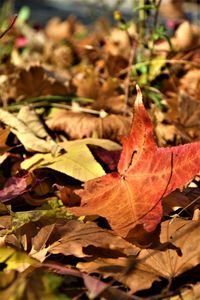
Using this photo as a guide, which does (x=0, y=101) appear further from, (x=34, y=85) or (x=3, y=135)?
(x=3, y=135)

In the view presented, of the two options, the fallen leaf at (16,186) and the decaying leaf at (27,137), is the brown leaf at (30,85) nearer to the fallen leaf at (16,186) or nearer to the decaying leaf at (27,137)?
the decaying leaf at (27,137)

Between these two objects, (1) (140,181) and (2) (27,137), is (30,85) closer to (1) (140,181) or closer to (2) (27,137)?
(2) (27,137)

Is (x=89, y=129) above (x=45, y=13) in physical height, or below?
above

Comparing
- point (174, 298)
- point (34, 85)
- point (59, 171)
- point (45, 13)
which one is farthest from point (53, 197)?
point (45, 13)

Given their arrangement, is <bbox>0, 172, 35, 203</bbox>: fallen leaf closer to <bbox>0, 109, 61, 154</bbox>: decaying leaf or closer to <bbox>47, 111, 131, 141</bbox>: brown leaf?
<bbox>0, 109, 61, 154</bbox>: decaying leaf

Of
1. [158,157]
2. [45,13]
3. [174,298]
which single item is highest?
[158,157]

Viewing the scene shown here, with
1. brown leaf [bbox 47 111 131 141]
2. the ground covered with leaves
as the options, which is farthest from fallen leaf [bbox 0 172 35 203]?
brown leaf [bbox 47 111 131 141]
